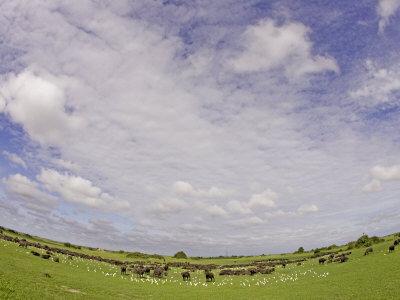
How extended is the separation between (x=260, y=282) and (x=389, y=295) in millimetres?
22787

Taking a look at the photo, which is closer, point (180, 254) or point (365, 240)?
point (365, 240)

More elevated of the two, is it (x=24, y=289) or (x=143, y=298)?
(x=24, y=289)

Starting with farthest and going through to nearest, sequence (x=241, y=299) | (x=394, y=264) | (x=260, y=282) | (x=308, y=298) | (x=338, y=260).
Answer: (x=338, y=260) → (x=260, y=282) → (x=394, y=264) → (x=241, y=299) → (x=308, y=298)

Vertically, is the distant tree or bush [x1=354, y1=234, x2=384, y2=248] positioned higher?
bush [x1=354, y1=234, x2=384, y2=248]

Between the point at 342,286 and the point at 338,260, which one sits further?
the point at 338,260

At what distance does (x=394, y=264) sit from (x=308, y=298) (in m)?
17.9

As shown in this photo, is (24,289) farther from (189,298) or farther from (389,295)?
(389,295)

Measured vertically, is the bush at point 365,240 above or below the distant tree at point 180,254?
above

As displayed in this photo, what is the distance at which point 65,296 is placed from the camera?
2538 centimetres

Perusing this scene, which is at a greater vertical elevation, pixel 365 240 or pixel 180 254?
pixel 365 240

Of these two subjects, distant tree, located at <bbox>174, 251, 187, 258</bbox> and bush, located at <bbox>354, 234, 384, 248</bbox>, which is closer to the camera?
bush, located at <bbox>354, 234, 384, 248</bbox>

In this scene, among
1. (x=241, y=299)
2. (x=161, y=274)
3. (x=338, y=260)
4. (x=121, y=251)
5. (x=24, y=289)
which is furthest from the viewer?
(x=121, y=251)

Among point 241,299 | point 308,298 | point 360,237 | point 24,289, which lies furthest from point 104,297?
point 360,237

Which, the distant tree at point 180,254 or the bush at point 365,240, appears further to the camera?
the distant tree at point 180,254
